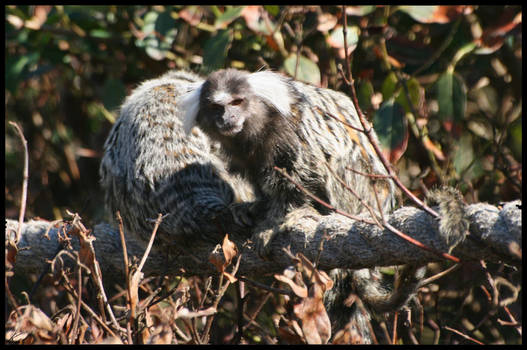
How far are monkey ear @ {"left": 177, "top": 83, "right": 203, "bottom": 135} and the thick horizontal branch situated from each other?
68 centimetres

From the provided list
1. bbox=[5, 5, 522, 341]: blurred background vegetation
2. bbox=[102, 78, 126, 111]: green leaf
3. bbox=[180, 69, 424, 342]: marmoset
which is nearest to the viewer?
bbox=[180, 69, 424, 342]: marmoset

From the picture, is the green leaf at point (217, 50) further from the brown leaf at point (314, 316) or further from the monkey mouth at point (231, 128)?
the brown leaf at point (314, 316)

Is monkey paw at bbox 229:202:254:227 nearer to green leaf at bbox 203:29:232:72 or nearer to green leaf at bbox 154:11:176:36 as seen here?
green leaf at bbox 203:29:232:72

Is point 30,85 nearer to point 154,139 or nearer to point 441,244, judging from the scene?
point 154,139

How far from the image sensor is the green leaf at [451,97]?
3.60m

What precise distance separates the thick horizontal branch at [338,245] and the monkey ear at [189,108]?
26.7 inches

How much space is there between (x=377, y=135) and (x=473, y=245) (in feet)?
4.48

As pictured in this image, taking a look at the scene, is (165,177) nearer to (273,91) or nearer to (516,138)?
(273,91)

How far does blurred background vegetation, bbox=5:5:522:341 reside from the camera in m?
3.73

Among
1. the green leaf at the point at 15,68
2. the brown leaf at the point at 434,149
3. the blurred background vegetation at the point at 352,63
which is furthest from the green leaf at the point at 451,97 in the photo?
the green leaf at the point at 15,68

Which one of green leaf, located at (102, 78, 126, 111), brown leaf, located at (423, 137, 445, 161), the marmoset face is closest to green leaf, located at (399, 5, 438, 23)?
brown leaf, located at (423, 137, 445, 161)

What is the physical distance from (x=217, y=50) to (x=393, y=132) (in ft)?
3.93

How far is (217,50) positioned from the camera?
12.4 ft
